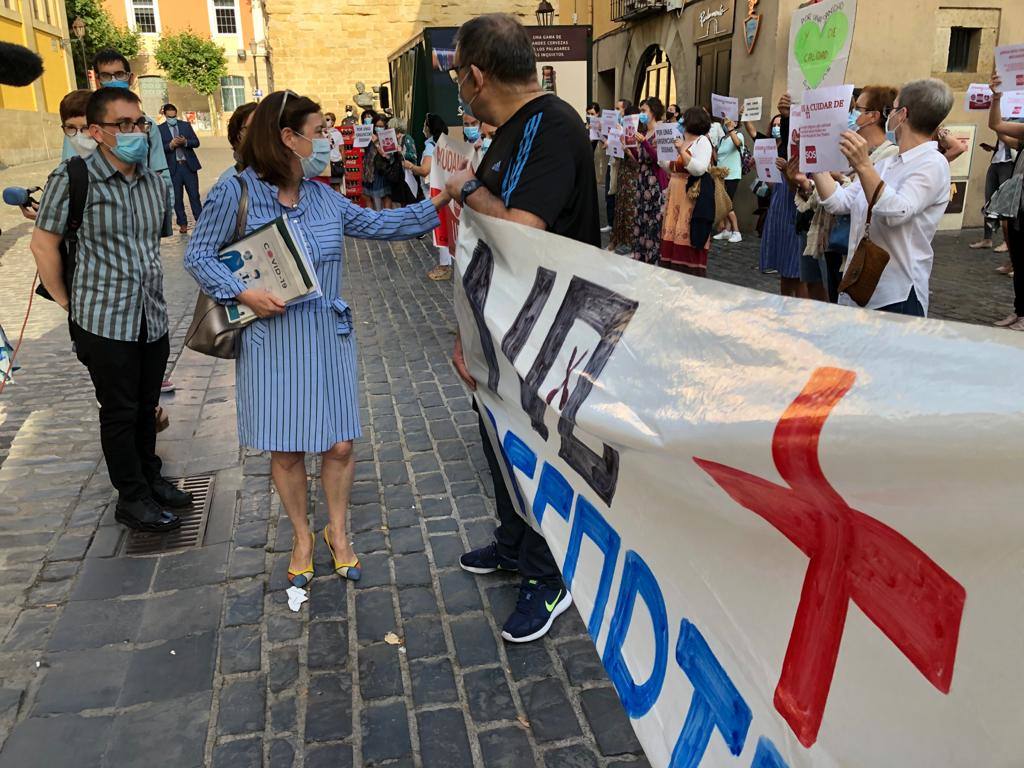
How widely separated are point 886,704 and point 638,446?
65cm

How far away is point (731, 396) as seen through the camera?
1.44 m

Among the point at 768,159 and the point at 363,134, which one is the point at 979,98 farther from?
the point at 363,134

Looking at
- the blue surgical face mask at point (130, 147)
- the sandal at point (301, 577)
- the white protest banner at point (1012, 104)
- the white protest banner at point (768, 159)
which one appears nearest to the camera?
the sandal at point (301, 577)

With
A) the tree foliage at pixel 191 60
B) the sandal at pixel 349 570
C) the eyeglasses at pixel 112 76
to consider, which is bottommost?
the sandal at pixel 349 570

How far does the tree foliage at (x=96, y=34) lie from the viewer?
4550 cm

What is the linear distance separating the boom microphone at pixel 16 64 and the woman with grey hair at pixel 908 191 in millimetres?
3290

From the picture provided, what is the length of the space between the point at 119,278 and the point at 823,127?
3.26 meters

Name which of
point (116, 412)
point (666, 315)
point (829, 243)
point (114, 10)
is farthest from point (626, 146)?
point (114, 10)

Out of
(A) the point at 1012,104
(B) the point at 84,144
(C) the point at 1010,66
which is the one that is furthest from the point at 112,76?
(A) the point at 1012,104

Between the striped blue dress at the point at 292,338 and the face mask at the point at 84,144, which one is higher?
the face mask at the point at 84,144

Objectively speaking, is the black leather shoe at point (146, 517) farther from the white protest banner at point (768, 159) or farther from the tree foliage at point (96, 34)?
the tree foliage at point (96, 34)

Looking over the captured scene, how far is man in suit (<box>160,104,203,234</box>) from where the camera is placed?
1309 cm

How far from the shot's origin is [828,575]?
1290mm

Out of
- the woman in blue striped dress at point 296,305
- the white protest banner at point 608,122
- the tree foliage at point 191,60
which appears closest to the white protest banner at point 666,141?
the white protest banner at point 608,122
